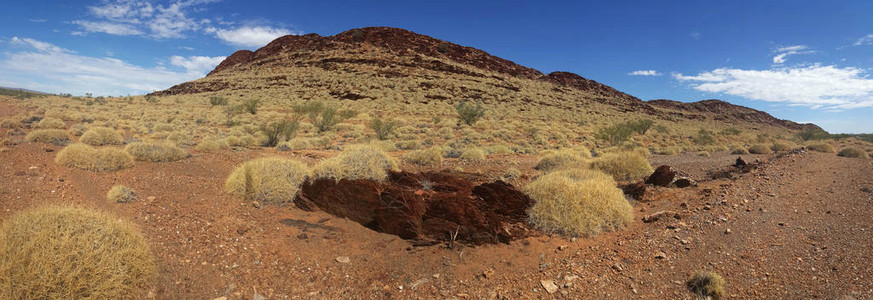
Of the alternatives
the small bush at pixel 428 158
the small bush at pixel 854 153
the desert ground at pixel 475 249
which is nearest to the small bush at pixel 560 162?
the desert ground at pixel 475 249

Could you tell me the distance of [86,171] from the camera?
7262 millimetres

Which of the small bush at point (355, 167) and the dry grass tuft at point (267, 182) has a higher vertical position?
the small bush at point (355, 167)

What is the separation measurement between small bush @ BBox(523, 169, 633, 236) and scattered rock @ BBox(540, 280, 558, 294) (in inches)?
57.3

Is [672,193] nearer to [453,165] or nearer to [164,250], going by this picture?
[453,165]

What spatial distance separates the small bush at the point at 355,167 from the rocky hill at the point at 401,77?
109 feet

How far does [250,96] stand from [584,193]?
1783 inches

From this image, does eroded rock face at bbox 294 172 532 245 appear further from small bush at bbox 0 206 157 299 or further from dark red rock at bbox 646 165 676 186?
dark red rock at bbox 646 165 676 186

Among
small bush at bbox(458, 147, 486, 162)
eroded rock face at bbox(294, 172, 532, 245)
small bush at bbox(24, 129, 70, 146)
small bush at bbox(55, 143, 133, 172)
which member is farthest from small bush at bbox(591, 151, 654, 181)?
small bush at bbox(24, 129, 70, 146)

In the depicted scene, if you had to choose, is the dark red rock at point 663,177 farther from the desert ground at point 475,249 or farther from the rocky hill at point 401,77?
the rocky hill at point 401,77

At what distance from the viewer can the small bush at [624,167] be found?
930 centimetres

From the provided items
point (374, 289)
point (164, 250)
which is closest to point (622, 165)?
point (374, 289)

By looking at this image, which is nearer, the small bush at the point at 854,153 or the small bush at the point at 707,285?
the small bush at the point at 707,285

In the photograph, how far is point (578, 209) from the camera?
5.71 metres

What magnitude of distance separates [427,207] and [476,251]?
4.98 ft
